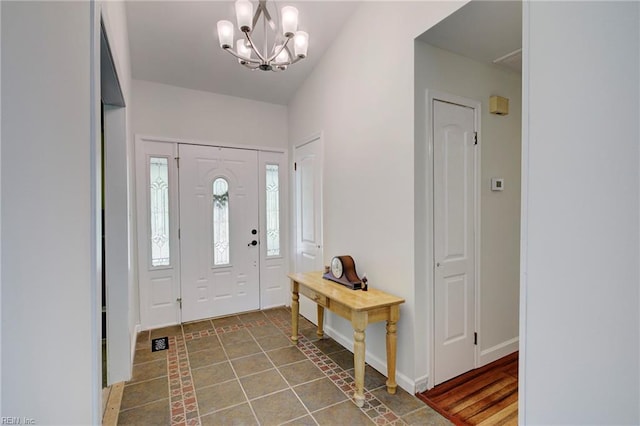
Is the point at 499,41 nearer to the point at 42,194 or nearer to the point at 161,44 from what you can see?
the point at 42,194

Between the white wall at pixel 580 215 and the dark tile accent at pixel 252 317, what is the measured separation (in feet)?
9.74

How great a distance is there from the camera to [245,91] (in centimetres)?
366

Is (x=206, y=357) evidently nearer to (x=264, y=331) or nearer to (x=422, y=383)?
(x=264, y=331)

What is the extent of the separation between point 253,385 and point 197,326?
1.44 m

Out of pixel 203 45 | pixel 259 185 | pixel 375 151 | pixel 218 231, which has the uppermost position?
pixel 203 45

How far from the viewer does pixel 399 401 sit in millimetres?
2068

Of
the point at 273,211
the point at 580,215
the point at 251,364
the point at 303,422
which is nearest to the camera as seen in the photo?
the point at 580,215

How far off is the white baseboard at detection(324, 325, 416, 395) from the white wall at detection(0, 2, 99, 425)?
1904mm

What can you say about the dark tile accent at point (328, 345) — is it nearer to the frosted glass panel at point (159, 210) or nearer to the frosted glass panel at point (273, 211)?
the frosted glass panel at point (273, 211)

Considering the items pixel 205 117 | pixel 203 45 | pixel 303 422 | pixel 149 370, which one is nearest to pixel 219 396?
pixel 303 422

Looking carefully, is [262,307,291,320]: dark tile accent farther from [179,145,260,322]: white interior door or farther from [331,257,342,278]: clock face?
[331,257,342,278]: clock face

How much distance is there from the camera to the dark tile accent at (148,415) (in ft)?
6.23

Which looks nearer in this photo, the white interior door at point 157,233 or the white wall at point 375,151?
the white wall at point 375,151

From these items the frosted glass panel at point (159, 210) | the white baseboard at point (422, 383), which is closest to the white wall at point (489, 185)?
the white baseboard at point (422, 383)
